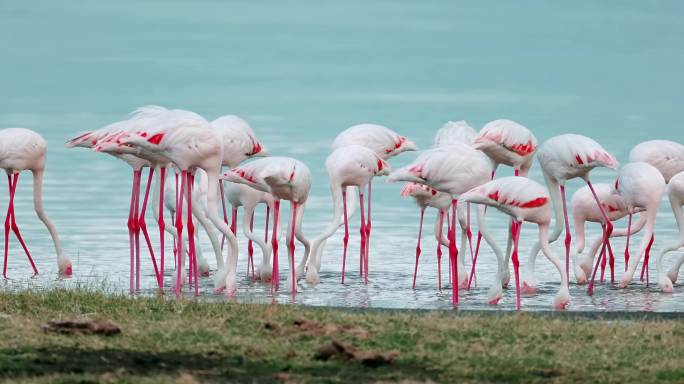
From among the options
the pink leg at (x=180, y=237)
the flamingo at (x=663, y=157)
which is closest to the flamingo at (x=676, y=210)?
the flamingo at (x=663, y=157)

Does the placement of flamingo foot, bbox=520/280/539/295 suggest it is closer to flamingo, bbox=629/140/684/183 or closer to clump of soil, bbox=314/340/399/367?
flamingo, bbox=629/140/684/183

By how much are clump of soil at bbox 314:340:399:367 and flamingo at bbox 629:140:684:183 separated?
6205 millimetres

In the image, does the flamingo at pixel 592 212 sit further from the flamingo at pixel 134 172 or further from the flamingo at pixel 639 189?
the flamingo at pixel 134 172

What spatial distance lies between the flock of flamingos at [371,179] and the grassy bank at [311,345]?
1.88 m

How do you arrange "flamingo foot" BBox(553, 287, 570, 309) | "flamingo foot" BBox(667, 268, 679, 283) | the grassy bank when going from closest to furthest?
the grassy bank
"flamingo foot" BBox(553, 287, 570, 309)
"flamingo foot" BBox(667, 268, 679, 283)

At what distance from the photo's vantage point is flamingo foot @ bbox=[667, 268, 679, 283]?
38.0ft

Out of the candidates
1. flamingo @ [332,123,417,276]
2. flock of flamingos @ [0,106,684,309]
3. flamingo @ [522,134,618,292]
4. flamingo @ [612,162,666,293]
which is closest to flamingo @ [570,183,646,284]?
flock of flamingos @ [0,106,684,309]

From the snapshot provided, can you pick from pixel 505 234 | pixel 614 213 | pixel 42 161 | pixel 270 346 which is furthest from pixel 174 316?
pixel 505 234

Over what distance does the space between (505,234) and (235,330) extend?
7587mm

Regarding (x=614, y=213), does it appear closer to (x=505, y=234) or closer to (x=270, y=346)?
(x=505, y=234)

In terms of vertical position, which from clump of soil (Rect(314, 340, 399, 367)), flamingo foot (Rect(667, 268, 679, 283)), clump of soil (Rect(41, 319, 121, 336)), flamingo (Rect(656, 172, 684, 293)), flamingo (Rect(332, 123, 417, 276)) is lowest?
clump of soil (Rect(314, 340, 399, 367))

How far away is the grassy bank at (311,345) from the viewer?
6316 millimetres

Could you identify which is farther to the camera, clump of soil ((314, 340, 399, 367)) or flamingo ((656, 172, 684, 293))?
flamingo ((656, 172, 684, 293))

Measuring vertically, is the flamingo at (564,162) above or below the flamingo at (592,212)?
above
